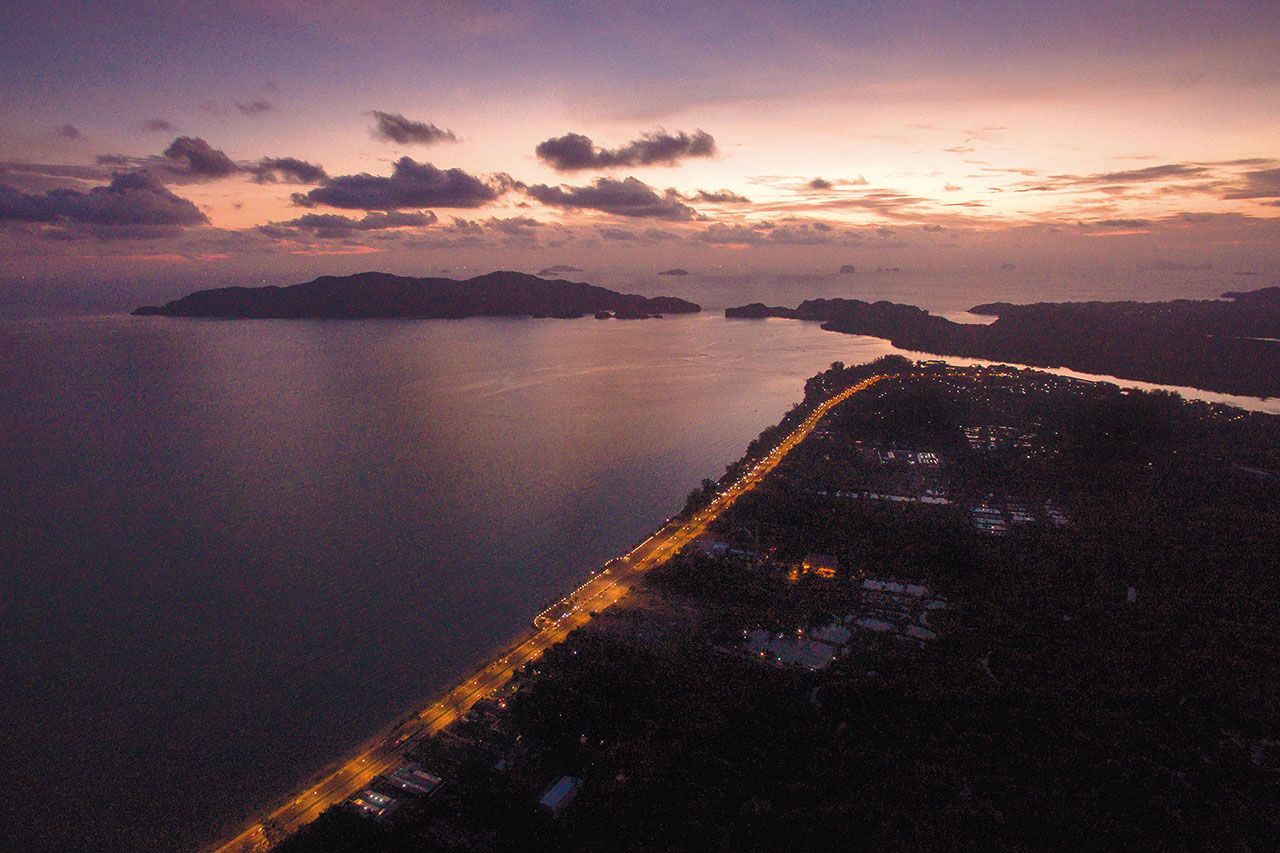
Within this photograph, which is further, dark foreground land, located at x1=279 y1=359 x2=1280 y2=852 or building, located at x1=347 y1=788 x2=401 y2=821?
building, located at x1=347 y1=788 x2=401 y2=821

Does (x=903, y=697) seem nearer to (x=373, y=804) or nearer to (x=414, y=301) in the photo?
(x=373, y=804)

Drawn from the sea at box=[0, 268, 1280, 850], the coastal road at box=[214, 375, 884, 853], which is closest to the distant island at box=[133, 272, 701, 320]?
the sea at box=[0, 268, 1280, 850]

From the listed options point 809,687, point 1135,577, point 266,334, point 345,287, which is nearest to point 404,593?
point 809,687

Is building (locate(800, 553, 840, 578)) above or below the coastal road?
above

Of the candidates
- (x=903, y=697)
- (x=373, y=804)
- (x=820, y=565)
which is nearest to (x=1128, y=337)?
(x=820, y=565)

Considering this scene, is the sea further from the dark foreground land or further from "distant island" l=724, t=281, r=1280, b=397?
"distant island" l=724, t=281, r=1280, b=397

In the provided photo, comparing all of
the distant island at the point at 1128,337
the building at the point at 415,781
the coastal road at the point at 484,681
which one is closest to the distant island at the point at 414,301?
the distant island at the point at 1128,337

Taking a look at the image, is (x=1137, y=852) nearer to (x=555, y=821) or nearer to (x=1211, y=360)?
(x=555, y=821)
